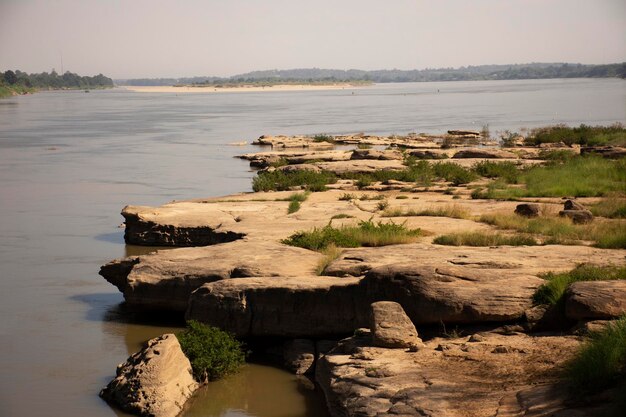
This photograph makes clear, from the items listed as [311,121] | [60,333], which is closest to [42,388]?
[60,333]

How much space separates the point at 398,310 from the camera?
10.4 m

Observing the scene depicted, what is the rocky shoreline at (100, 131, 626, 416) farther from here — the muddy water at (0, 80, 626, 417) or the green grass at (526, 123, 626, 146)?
the green grass at (526, 123, 626, 146)

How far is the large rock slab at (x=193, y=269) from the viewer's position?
42.9 ft

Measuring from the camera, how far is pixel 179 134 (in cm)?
5697

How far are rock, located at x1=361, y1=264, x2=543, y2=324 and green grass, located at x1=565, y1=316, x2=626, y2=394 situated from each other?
2216 mm

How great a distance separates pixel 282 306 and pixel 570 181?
13831 millimetres

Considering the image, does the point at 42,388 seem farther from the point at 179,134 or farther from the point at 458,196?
the point at 179,134

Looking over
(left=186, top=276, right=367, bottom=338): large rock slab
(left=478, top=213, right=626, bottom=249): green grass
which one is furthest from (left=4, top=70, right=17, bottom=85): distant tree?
(left=186, top=276, right=367, bottom=338): large rock slab

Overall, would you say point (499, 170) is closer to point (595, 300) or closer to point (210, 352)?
point (595, 300)

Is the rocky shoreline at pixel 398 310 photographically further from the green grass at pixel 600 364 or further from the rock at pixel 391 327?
the green grass at pixel 600 364

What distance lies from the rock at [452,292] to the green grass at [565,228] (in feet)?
11.3

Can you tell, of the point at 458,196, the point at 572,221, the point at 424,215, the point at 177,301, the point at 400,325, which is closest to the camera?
the point at 400,325

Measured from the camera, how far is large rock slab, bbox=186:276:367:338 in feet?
37.9

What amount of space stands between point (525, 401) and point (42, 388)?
6.44m
